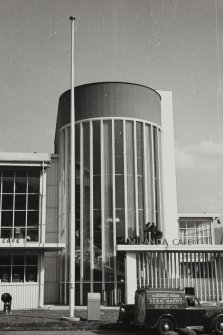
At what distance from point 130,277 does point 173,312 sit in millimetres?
12901

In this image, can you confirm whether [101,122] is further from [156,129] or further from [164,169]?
[164,169]

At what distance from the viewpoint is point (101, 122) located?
1462 inches

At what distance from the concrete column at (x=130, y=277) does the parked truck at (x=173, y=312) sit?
1194 cm

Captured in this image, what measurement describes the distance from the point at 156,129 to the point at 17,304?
686 inches

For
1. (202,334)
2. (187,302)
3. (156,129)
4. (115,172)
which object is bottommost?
(202,334)

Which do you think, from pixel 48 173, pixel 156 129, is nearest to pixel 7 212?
pixel 48 173

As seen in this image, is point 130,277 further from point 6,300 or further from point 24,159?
point 24,159

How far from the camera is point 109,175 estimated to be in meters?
36.3

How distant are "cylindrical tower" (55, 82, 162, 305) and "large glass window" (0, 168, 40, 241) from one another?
350 cm

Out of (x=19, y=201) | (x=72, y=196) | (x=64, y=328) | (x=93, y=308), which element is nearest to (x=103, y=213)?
(x=19, y=201)

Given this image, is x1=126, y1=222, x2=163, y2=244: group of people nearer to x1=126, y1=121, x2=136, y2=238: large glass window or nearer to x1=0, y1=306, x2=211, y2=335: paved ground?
x1=126, y1=121, x2=136, y2=238: large glass window

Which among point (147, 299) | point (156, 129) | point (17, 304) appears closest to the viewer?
point (147, 299)

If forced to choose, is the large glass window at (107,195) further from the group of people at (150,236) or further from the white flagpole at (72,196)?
the white flagpole at (72,196)

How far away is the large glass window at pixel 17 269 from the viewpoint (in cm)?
3145
